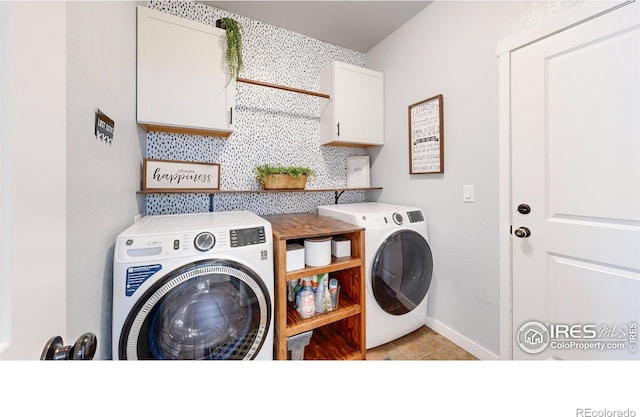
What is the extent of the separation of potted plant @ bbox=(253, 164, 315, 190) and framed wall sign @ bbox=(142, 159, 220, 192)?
36cm

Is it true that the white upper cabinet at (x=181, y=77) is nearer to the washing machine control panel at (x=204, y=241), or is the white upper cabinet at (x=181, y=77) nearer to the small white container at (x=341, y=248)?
the washing machine control panel at (x=204, y=241)

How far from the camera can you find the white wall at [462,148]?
1515 mm

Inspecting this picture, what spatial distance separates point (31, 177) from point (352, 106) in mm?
2202

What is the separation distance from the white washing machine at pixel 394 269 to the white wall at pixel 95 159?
4.47ft

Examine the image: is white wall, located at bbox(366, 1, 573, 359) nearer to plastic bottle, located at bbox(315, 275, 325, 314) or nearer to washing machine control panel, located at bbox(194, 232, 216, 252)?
plastic bottle, located at bbox(315, 275, 325, 314)

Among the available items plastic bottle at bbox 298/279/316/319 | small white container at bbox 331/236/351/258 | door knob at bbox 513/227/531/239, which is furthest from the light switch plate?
plastic bottle at bbox 298/279/316/319

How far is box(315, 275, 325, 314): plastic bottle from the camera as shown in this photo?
1546mm

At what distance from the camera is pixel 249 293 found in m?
1.25

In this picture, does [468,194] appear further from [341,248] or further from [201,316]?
[201,316]

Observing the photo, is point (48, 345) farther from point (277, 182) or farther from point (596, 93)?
point (596, 93)

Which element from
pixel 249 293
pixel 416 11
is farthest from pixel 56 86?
pixel 416 11

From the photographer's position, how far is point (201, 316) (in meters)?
1.21

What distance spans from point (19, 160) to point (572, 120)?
1.95m

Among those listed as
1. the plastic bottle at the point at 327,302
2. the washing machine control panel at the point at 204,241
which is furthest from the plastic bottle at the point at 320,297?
the washing machine control panel at the point at 204,241
